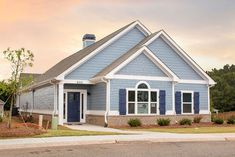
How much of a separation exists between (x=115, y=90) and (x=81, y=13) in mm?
5494

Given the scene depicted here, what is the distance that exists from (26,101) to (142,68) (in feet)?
67.8

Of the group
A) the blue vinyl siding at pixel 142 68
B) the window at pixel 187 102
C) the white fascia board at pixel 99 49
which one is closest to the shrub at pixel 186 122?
the window at pixel 187 102

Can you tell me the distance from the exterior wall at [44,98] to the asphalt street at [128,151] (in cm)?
1569

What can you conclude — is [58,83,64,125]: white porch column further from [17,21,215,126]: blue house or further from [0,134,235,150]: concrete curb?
[0,134,235,150]: concrete curb

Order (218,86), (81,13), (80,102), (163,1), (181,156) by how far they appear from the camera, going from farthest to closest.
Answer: (218,86)
(80,102)
(81,13)
(163,1)
(181,156)

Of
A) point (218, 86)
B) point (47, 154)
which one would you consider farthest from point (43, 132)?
point (218, 86)

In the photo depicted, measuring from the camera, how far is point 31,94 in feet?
134

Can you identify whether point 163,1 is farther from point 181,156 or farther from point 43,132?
point 181,156

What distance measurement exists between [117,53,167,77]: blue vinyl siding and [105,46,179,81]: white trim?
0.22m

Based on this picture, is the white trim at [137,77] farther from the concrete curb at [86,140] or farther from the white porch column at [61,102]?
the concrete curb at [86,140]

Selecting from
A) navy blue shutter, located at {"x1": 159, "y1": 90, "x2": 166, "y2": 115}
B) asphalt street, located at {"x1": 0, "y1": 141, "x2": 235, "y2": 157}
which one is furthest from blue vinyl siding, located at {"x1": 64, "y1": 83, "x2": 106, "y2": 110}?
asphalt street, located at {"x1": 0, "y1": 141, "x2": 235, "y2": 157}

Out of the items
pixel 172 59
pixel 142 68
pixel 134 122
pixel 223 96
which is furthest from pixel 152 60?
pixel 223 96

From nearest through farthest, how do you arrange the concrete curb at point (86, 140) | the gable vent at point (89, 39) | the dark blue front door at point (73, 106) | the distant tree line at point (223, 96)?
the concrete curb at point (86, 140)
the dark blue front door at point (73, 106)
the gable vent at point (89, 39)
the distant tree line at point (223, 96)

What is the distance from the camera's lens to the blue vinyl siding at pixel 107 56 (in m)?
28.6
